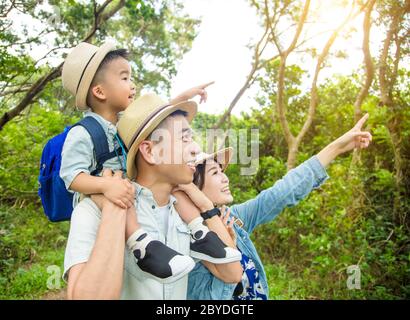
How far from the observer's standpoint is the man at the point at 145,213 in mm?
1146

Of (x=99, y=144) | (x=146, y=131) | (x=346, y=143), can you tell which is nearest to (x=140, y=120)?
(x=146, y=131)

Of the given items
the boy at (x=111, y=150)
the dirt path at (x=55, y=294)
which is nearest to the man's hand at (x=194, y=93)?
the boy at (x=111, y=150)

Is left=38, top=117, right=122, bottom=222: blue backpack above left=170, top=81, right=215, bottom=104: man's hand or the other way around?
the other way around

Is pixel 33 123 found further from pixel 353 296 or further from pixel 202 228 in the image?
pixel 202 228

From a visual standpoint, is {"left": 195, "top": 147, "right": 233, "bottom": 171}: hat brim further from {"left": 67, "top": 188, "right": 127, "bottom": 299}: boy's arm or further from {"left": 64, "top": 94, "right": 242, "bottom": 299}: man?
{"left": 67, "top": 188, "right": 127, "bottom": 299}: boy's arm

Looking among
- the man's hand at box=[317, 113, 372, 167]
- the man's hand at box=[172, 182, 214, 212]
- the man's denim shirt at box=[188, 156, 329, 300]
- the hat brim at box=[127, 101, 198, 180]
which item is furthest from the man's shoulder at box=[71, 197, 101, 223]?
the man's hand at box=[317, 113, 372, 167]

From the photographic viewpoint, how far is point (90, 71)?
1.57 metres

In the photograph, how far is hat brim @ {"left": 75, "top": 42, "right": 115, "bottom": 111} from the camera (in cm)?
157

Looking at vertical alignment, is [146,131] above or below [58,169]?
above

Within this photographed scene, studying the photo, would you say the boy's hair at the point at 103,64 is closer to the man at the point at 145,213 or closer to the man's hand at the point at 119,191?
the man at the point at 145,213

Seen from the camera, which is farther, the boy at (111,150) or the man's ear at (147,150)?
the man's ear at (147,150)

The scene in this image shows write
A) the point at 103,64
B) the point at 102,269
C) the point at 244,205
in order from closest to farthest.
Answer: the point at 102,269, the point at 103,64, the point at 244,205

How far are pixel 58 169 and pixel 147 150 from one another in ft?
1.22

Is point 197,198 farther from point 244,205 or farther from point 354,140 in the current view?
point 354,140
